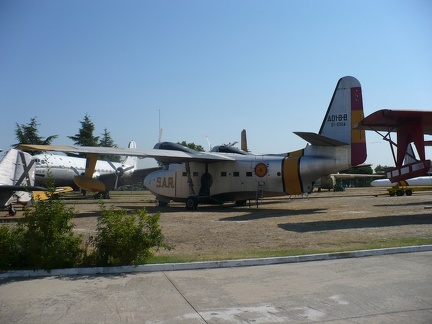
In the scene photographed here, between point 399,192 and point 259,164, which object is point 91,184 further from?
point 399,192

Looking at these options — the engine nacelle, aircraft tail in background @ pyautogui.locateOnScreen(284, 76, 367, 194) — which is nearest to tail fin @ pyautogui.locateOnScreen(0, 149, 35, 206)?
the engine nacelle

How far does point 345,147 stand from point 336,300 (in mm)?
14748

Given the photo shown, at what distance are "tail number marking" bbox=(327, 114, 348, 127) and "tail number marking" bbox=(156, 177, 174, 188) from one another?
10.1 m

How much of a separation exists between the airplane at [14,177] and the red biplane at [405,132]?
15.7 metres

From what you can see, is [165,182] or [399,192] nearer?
[165,182]

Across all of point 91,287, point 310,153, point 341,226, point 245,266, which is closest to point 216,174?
point 310,153

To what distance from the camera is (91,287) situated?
6.36 metres

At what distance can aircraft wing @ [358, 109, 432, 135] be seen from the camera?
15109mm

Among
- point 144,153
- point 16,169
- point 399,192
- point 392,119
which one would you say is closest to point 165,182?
point 144,153

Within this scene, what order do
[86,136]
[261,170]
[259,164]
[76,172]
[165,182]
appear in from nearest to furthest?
[261,170]
[259,164]
[165,182]
[76,172]
[86,136]

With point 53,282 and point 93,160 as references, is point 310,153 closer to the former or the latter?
point 93,160

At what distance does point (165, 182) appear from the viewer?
24.5 m

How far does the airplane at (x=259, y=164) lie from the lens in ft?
62.3

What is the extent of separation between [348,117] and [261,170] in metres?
5.40
